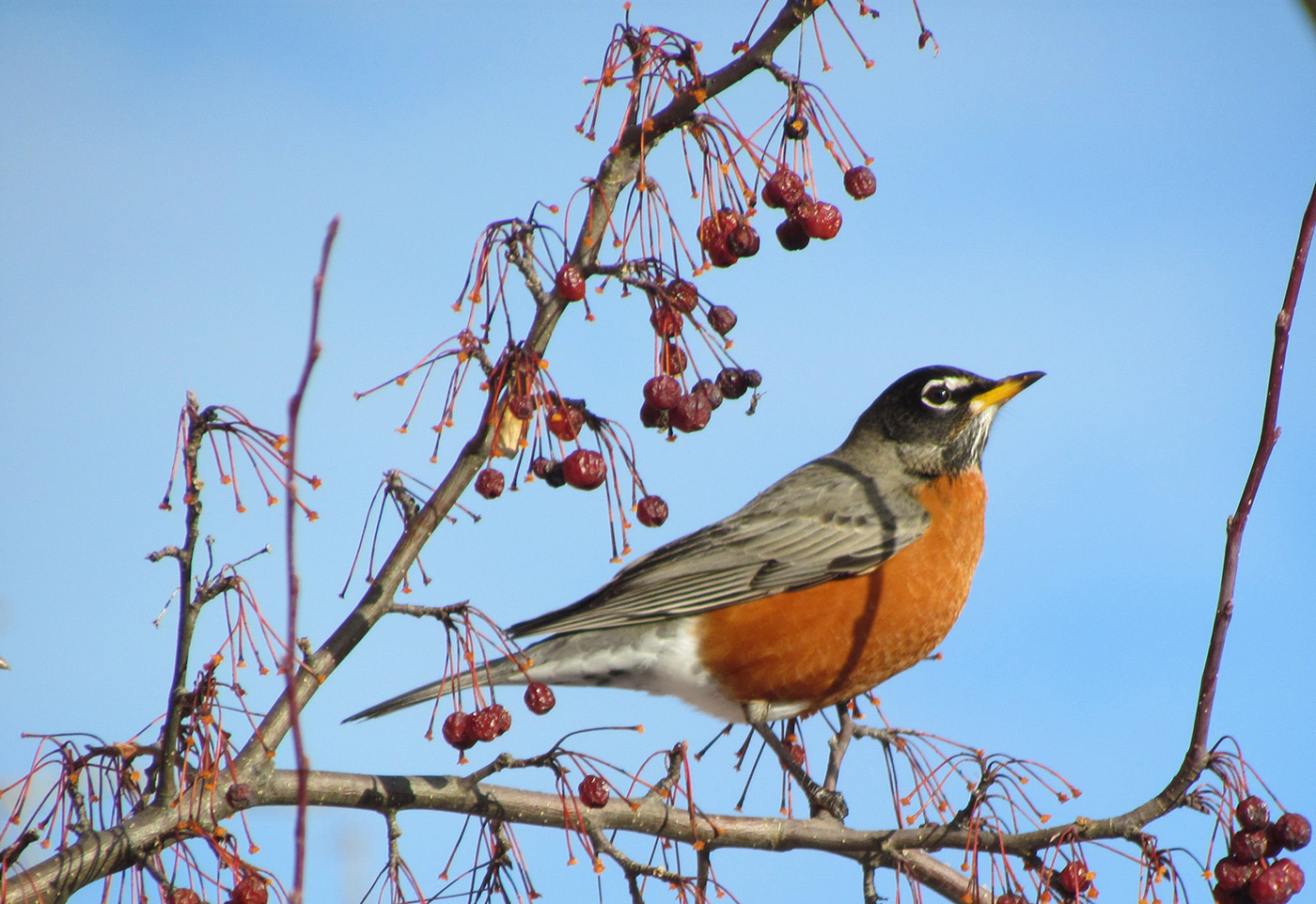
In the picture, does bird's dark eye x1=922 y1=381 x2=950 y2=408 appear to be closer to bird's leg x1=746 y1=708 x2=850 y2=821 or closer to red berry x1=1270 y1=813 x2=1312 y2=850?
bird's leg x1=746 y1=708 x2=850 y2=821

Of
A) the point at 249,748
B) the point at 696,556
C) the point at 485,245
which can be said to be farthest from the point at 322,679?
the point at 696,556

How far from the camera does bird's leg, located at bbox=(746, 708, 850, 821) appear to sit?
3867mm

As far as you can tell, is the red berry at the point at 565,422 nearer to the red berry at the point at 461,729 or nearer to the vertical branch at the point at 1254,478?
the red berry at the point at 461,729

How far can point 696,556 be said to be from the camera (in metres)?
4.92

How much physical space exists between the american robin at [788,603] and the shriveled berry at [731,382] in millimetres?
1089

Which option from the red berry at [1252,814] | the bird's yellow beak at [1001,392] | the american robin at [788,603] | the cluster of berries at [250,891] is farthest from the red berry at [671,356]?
the bird's yellow beak at [1001,392]

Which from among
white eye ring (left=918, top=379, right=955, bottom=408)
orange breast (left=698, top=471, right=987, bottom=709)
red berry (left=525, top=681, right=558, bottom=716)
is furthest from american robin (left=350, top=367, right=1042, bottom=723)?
red berry (left=525, top=681, right=558, bottom=716)

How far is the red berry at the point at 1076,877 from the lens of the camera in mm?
2688

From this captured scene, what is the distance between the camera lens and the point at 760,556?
488 centimetres

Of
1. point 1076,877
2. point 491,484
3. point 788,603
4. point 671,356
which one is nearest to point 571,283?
point 671,356

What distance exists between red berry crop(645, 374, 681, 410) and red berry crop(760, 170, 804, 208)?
0.52 metres

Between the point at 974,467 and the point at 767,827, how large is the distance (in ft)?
9.33

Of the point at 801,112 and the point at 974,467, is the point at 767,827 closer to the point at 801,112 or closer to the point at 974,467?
the point at 801,112

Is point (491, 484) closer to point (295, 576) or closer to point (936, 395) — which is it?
point (295, 576)
